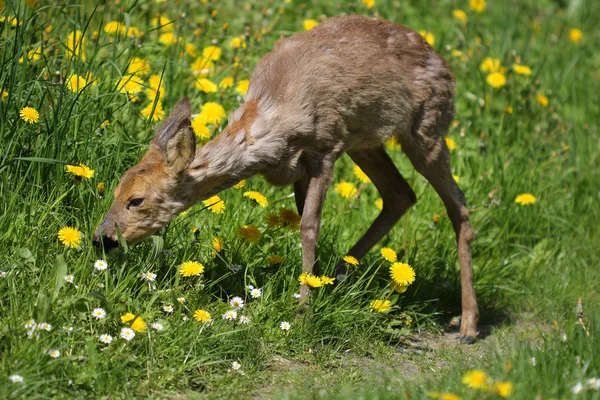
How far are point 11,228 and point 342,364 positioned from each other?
1.93 metres

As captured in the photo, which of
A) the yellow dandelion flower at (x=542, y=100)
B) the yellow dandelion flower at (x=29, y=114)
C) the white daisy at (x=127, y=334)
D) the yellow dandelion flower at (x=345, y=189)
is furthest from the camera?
the yellow dandelion flower at (x=542, y=100)

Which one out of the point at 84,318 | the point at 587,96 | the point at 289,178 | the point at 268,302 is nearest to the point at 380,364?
the point at 268,302

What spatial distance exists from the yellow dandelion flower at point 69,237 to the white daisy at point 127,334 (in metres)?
0.67

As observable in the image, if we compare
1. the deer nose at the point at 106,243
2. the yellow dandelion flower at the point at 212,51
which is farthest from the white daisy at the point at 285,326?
the yellow dandelion flower at the point at 212,51

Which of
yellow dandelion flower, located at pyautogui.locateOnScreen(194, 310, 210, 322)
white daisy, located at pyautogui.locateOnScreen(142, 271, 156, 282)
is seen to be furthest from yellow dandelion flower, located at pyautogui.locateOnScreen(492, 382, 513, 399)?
white daisy, located at pyautogui.locateOnScreen(142, 271, 156, 282)

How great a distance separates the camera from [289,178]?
18.4 feet

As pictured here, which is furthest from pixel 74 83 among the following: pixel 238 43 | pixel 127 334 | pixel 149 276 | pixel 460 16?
pixel 460 16

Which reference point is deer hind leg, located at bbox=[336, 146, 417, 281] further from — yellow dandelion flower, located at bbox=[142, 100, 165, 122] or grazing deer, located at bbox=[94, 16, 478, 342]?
yellow dandelion flower, located at bbox=[142, 100, 165, 122]

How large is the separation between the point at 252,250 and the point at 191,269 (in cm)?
79

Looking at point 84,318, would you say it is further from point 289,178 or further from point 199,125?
point 199,125

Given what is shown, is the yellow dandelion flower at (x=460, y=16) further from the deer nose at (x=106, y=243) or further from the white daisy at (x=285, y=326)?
the deer nose at (x=106, y=243)

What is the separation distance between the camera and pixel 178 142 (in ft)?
16.5

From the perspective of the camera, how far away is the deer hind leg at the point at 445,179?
240 inches

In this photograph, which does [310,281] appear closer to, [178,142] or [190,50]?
[178,142]
